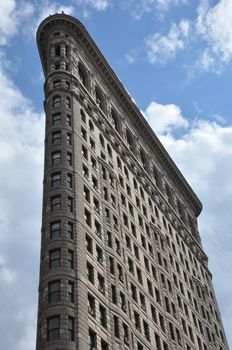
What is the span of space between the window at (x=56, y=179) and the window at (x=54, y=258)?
9752 mm

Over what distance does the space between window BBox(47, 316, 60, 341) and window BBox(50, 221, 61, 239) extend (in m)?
9.90

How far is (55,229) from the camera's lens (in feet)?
A: 203

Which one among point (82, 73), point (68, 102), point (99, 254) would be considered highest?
point (82, 73)

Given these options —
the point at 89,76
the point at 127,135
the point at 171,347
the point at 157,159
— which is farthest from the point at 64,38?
the point at 171,347

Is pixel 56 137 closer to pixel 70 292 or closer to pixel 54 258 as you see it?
pixel 54 258

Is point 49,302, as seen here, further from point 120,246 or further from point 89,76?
point 89,76

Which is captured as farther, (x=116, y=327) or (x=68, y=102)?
(x=68, y=102)

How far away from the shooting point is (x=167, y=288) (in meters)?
82.1

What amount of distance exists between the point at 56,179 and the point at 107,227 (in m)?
8.44

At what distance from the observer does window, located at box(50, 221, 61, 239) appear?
61.1 metres

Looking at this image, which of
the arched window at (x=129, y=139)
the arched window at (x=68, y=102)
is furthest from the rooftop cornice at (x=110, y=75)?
the arched window at (x=68, y=102)

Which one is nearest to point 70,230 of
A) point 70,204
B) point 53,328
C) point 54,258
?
point 70,204

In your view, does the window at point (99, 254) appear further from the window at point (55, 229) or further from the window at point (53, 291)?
the window at point (53, 291)

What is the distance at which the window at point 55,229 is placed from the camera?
61.1m
